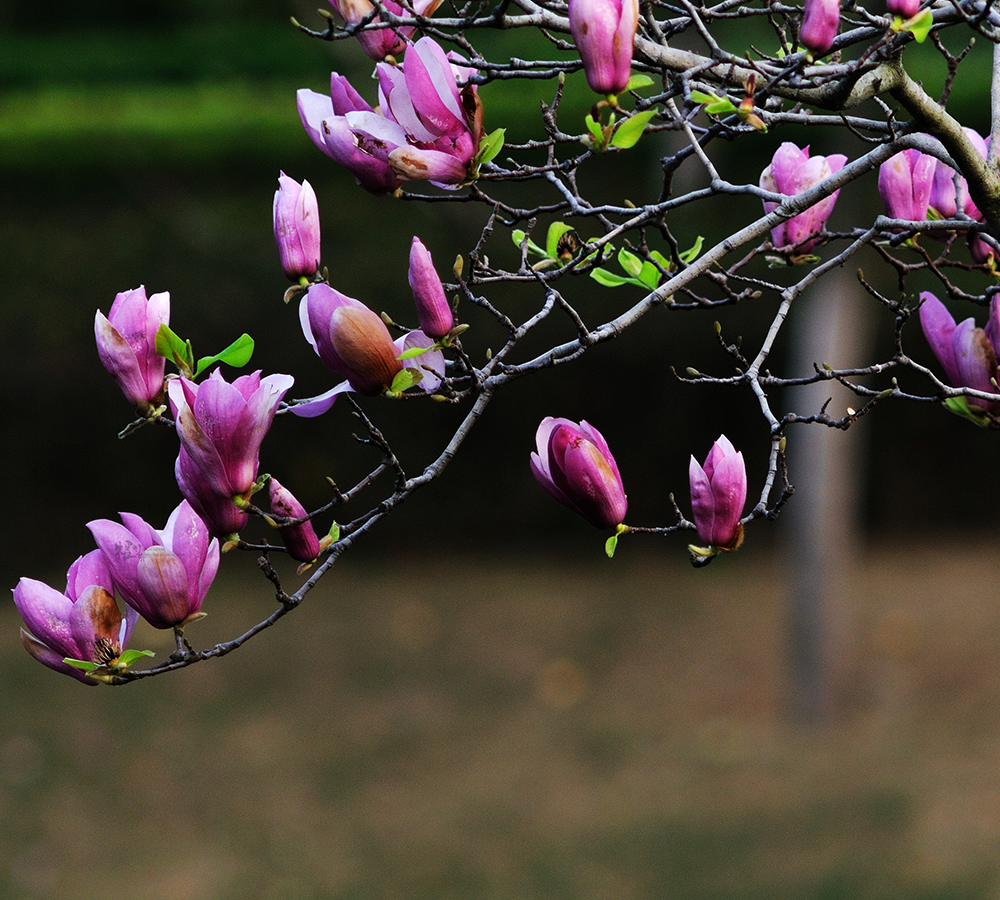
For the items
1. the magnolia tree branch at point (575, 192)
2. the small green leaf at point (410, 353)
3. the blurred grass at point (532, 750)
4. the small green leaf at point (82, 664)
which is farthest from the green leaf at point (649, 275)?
the blurred grass at point (532, 750)

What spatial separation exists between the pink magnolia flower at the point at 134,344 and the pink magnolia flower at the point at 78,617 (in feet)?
0.57

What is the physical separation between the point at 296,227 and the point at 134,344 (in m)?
0.21

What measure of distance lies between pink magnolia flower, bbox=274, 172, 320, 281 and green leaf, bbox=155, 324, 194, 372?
142mm

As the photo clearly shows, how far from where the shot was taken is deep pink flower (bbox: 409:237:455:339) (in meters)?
1.07

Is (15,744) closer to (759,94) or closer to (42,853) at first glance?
(42,853)

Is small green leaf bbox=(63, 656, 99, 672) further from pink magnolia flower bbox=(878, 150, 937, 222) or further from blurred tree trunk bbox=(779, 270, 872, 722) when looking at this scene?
blurred tree trunk bbox=(779, 270, 872, 722)

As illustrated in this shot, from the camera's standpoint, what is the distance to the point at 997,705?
5387 mm

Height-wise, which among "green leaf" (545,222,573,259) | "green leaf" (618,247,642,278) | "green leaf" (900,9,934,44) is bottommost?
"green leaf" (618,247,642,278)

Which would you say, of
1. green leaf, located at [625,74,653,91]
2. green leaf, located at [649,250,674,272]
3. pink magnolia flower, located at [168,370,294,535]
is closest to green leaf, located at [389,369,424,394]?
pink magnolia flower, located at [168,370,294,535]

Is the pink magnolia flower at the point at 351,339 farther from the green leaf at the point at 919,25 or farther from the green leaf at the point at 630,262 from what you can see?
the green leaf at the point at 919,25

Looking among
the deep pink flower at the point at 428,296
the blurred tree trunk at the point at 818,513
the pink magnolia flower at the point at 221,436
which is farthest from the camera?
the blurred tree trunk at the point at 818,513

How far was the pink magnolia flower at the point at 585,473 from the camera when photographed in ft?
3.55

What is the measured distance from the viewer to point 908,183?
141cm

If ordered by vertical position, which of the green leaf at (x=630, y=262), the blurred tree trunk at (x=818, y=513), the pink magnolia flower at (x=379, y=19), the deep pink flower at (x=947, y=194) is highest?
the pink magnolia flower at (x=379, y=19)
